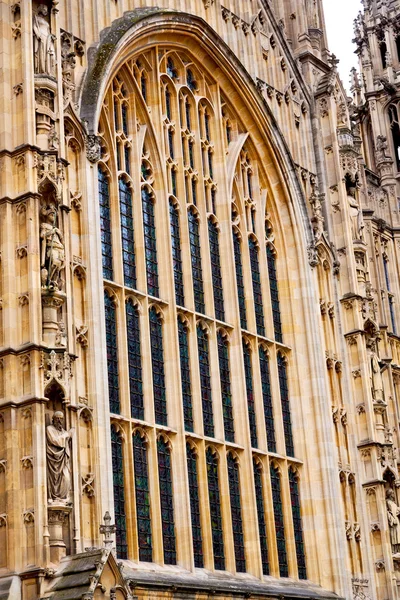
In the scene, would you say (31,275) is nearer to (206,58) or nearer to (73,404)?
(73,404)

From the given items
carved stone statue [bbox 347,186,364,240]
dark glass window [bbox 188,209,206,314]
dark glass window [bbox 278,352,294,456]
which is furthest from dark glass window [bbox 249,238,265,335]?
carved stone statue [bbox 347,186,364,240]

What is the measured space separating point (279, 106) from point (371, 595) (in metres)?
14.0

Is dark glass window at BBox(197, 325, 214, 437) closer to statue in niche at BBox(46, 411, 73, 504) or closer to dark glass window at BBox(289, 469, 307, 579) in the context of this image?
dark glass window at BBox(289, 469, 307, 579)

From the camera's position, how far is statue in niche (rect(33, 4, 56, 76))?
82.5ft

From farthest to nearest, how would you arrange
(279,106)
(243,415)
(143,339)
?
(279,106) → (243,415) → (143,339)

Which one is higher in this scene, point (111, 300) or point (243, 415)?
point (111, 300)

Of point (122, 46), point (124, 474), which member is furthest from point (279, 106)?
point (124, 474)

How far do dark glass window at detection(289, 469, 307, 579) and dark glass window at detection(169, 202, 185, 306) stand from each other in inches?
229

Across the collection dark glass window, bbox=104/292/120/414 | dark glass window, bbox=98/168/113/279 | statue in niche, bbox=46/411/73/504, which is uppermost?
dark glass window, bbox=98/168/113/279

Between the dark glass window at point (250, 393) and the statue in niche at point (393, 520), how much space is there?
4857 mm

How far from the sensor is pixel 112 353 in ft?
86.7

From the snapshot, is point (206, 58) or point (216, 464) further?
point (206, 58)

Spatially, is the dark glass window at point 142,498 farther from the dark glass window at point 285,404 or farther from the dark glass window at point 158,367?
the dark glass window at point 285,404

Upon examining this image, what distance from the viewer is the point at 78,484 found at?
2292cm
